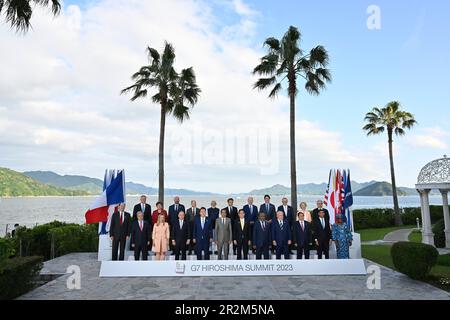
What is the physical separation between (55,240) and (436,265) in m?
15.0

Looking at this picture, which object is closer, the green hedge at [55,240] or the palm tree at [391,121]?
the green hedge at [55,240]

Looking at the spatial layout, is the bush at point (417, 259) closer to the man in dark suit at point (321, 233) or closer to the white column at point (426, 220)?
the man in dark suit at point (321, 233)

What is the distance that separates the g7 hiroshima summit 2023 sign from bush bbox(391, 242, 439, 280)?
3.72ft

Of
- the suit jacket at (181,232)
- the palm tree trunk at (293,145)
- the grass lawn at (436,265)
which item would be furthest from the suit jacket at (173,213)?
the palm tree trunk at (293,145)

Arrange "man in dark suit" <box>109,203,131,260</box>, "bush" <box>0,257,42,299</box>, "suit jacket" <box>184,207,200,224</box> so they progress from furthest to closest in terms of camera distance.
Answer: "suit jacket" <box>184,207,200,224</box> < "man in dark suit" <box>109,203,131,260</box> < "bush" <box>0,257,42,299</box>

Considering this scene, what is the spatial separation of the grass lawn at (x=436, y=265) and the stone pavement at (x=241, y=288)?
1.58 feet

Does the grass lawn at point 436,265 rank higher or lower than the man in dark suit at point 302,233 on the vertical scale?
lower

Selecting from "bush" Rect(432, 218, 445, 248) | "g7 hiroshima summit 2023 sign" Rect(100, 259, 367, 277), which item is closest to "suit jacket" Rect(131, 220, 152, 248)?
"g7 hiroshima summit 2023 sign" Rect(100, 259, 367, 277)

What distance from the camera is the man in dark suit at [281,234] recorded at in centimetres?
1052

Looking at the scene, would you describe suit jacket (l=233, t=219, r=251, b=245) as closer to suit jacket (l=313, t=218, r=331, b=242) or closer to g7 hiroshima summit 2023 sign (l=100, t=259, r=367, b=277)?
g7 hiroshima summit 2023 sign (l=100, t=259, r=367, b=277)

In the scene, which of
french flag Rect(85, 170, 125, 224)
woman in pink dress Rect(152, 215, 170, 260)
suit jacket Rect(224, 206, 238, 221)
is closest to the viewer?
woman in pink dress Rect(152, 215, 170, 260)

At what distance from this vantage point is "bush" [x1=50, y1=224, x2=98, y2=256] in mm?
14751
